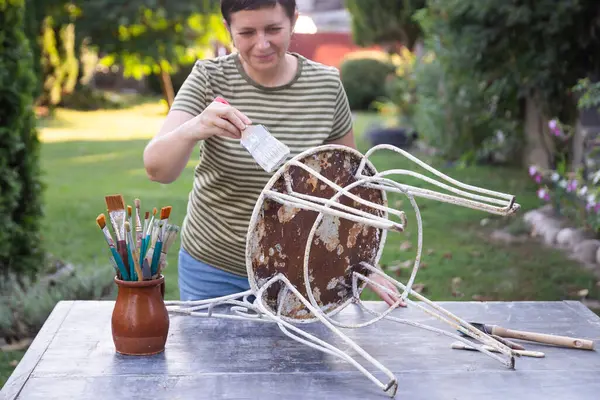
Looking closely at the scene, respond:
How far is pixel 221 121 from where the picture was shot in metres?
1.85

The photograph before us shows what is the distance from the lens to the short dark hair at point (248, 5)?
2.07 metres

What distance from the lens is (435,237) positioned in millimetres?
6730

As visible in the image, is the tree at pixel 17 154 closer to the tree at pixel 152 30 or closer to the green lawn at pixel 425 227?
the green lawn at pixel 425 227

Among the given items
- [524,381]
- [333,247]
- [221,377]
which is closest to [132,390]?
[221,377]

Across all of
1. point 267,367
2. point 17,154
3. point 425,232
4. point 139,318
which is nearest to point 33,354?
point 139,318

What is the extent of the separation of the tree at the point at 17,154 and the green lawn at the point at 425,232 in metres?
0.21

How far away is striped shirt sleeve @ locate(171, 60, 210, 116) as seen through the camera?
2.18m

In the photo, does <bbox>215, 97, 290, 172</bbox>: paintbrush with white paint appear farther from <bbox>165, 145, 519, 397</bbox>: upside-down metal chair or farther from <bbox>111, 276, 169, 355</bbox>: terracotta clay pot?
<bbox>111, 276, 169, 355</bbox>: terracotta clay pot

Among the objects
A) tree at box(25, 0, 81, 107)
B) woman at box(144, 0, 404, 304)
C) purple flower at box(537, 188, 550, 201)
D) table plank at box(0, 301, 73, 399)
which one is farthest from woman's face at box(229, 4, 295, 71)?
tree at box(25, 0, 81, 107)

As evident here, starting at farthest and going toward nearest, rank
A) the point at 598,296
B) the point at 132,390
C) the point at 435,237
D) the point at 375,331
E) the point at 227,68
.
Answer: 1. the point at 435,237
2. the point at 598,296
3. the point at 227,68
4. the point at 375,331
5. the point at 132,390

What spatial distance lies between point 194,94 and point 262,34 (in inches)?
10.0

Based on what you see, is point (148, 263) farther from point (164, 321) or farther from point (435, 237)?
point (435, 237)

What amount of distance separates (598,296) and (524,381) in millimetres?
3453

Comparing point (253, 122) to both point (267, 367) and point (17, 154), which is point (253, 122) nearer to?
point (267, 367)
